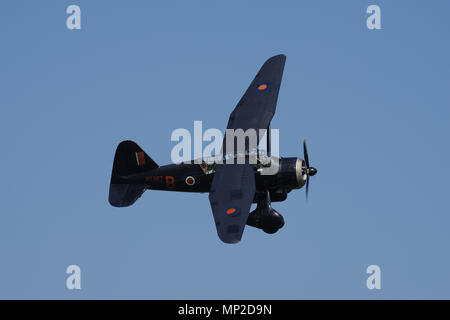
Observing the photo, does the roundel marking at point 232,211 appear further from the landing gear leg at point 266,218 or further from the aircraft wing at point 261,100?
the aircraft wing at point 261,100

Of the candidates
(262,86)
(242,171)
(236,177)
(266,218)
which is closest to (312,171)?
(266,218)

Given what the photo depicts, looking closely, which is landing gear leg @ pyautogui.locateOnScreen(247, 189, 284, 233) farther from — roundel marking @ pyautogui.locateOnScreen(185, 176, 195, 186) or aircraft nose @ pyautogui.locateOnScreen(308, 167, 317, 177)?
roundel marking @ pyautogui.locateOnScreen(185, 176, 195, 186)

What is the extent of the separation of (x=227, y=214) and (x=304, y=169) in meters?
4.43

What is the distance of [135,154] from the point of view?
1400 inches

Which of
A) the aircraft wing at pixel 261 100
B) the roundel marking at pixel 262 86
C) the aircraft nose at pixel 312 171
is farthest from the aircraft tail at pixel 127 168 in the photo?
the aircraft nose at pixel 312 171

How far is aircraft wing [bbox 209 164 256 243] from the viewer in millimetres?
29594

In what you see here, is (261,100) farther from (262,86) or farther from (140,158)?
(140,158)

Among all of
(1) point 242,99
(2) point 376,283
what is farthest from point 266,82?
(2) point 376,283

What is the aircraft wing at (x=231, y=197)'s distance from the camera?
29594 millimetres

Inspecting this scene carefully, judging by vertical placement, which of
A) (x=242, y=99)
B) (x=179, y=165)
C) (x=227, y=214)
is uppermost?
(x=242, y=99)

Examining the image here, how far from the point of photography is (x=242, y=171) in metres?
32.2

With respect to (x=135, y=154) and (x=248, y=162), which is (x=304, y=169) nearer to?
(x=248, y=162)

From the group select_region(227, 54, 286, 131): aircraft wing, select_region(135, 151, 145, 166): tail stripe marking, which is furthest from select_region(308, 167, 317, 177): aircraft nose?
select_region(135, 151, 145, 166): tail stripe marking

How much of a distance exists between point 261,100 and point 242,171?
4.41 metres
